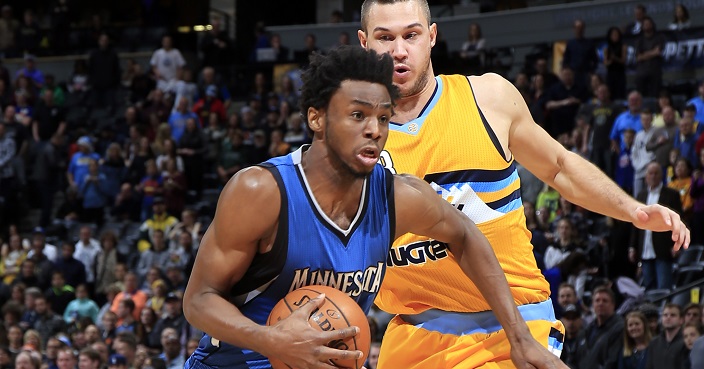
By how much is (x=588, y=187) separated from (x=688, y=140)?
8676 mm

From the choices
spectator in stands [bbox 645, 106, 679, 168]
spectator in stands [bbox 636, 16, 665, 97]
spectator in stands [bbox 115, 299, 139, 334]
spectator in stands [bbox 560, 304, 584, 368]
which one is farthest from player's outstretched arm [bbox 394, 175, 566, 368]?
spectator in stands [bbox 636, 16, 665, 97]

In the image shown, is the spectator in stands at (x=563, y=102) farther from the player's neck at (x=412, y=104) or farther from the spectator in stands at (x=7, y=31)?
the spectator in stands at (x=7, y=31)

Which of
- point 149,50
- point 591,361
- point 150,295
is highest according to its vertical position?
point 149,50

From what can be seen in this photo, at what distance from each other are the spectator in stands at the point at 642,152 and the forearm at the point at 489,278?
9864mm

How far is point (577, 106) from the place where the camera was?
16.1 metres

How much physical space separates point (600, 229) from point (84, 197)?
942 cm

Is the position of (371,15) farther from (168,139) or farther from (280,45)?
(280,45)

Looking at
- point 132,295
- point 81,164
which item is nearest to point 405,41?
point 132,295

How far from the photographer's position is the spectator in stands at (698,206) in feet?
40.0

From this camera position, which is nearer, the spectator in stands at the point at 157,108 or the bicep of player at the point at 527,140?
the bicep of player at the point at 527,140

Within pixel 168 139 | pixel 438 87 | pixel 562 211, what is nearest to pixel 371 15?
pixel 438 87

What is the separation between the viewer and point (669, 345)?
956 cm

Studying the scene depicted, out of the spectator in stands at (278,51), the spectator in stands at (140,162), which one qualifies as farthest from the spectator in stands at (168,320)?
the spectator in stands at (278,51)

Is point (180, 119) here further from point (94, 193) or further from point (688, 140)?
point (688, 140)
